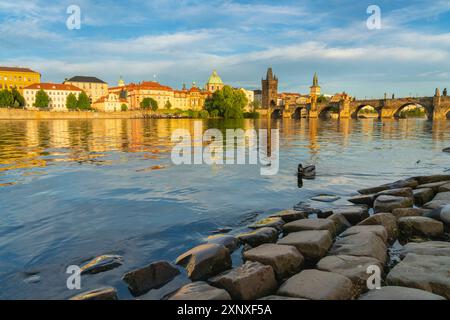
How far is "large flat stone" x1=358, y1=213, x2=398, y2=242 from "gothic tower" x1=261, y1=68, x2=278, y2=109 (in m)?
180

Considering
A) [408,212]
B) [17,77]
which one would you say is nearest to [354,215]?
[408,212]

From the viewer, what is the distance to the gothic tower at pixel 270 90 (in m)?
186

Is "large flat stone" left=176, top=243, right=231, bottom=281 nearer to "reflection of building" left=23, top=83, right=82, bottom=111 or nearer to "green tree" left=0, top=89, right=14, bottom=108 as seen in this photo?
"green tree" left=0, top=89, right=14, bottom=108

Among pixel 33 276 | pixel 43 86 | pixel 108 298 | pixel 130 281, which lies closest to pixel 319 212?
pixel 130 281

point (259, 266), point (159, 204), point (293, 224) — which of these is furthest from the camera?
point (159, 204)

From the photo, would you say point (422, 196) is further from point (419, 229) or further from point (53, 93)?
point (53, 93)

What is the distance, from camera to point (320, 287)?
4.59 m

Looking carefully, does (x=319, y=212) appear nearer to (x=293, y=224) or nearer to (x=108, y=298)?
(x=293, y=224)

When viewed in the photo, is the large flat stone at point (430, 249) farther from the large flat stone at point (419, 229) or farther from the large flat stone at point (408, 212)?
the large flat stone at point (408, 212)

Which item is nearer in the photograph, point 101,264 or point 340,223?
point 101,264

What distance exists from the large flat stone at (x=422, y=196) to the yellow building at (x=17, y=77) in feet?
562

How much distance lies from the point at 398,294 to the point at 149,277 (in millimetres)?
3549

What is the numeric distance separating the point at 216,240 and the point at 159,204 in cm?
373
